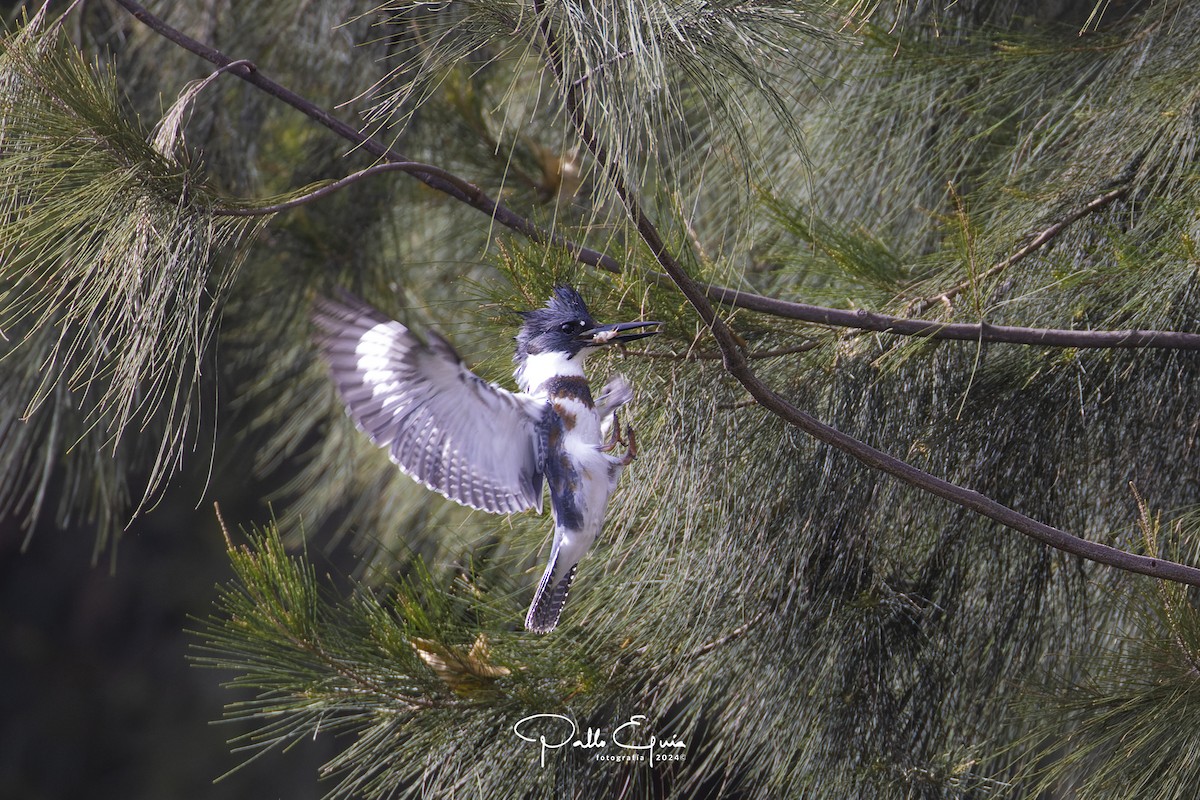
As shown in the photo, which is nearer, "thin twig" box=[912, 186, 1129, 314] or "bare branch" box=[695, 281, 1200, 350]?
"bare branch" box=[695, 281, 1200, 350]

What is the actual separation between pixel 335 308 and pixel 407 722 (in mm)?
335

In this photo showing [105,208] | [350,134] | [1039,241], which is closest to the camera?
[105,208]

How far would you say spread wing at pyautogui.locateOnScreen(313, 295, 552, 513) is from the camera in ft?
2.42

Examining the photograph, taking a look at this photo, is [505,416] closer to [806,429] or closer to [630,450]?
[630,450]

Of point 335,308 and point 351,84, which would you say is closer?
point 335,308

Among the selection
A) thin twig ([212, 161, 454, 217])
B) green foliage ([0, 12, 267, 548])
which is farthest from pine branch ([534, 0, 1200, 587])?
green foliage ([0, 12, 267, 548])

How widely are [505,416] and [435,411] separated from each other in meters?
0.05

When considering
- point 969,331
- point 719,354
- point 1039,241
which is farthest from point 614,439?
point 1039,241

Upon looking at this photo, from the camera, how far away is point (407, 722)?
868 mm

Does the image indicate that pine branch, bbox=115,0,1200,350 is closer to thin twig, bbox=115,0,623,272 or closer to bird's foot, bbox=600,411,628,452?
thin twig, bbox=115,0,623,272

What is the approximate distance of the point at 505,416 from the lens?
80 cm

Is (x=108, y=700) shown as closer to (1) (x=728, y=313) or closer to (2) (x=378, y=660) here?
(2) (x=378, y=660)

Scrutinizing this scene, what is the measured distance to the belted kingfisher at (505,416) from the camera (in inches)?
29.2

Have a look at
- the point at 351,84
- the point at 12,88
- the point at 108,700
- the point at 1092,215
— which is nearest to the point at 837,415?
the point at 1092,215
